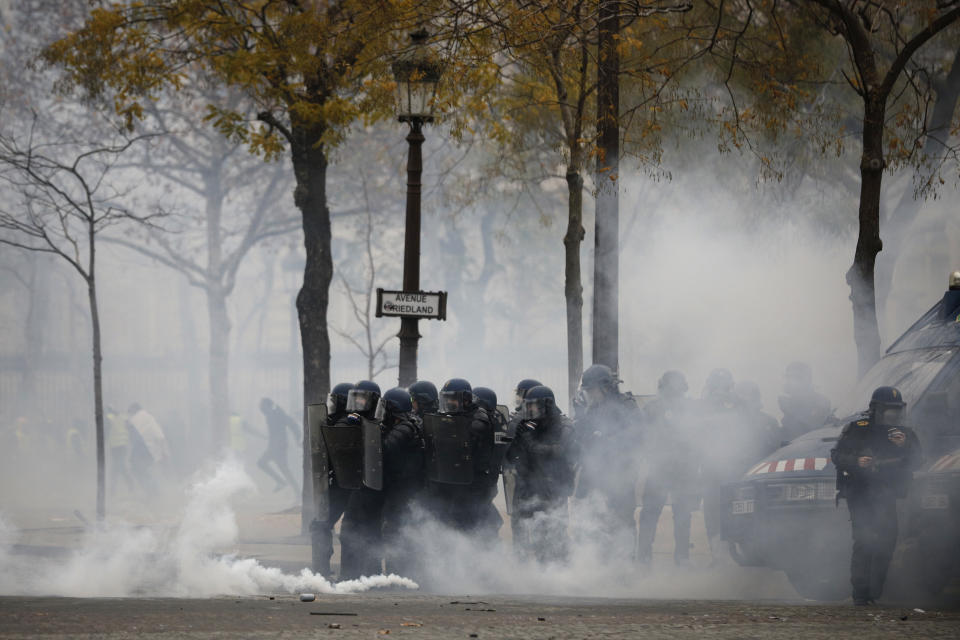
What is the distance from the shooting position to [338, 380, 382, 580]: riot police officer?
880cm

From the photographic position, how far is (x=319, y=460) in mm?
8812

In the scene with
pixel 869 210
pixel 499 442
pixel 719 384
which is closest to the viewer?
pixel 499 442

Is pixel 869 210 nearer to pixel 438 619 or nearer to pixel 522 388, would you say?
pixel 522 388

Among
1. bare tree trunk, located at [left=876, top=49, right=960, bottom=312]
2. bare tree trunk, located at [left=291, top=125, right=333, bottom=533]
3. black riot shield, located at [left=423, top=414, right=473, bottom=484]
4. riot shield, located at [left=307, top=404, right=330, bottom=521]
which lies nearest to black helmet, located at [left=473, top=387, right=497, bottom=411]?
black riot shield, located at [left=423, top=414, right=473, bottom=484]

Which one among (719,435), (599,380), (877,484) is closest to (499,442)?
(599,380)

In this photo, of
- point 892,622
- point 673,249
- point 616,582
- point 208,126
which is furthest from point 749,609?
point 208,126

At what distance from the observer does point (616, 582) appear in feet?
30.7

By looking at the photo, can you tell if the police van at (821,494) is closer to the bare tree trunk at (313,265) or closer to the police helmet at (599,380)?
the police helmet at (599,380)

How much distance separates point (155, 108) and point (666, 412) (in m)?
16.0

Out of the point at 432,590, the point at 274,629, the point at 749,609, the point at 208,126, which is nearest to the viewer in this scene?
the point at 274,629

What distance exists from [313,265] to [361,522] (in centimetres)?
502

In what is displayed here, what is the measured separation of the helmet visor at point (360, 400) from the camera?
8.74 m

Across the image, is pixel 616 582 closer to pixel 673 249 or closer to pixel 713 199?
pixel 713 199

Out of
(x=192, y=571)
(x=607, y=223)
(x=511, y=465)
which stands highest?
(x=607, y=223)
